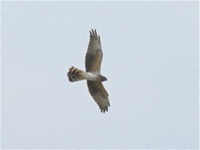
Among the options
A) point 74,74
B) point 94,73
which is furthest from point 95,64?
point 74,74

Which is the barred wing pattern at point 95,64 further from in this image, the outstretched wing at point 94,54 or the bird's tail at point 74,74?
the bird's tail at point 74,74

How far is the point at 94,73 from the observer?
57.0ft

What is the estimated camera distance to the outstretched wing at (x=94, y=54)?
17.5m

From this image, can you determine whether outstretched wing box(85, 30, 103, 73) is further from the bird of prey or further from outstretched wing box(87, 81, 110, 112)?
outstretched wing box(87, 81, 110, 112)

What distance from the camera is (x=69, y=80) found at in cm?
1686

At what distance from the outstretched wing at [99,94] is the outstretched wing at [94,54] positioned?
498 mm

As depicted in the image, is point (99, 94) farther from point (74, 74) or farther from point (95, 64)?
point (74, 74)

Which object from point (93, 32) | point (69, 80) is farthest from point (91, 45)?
point (69, 80)

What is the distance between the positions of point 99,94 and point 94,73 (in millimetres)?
997

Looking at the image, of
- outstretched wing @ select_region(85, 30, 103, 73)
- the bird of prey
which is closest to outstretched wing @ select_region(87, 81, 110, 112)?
the bird of prey

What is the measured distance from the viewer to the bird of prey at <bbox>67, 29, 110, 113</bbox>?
16.9 metres

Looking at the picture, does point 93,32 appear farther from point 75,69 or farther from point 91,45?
point 75,69

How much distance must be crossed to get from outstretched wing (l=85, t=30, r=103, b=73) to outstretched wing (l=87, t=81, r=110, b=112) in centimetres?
50

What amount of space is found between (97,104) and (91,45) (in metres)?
1.83
